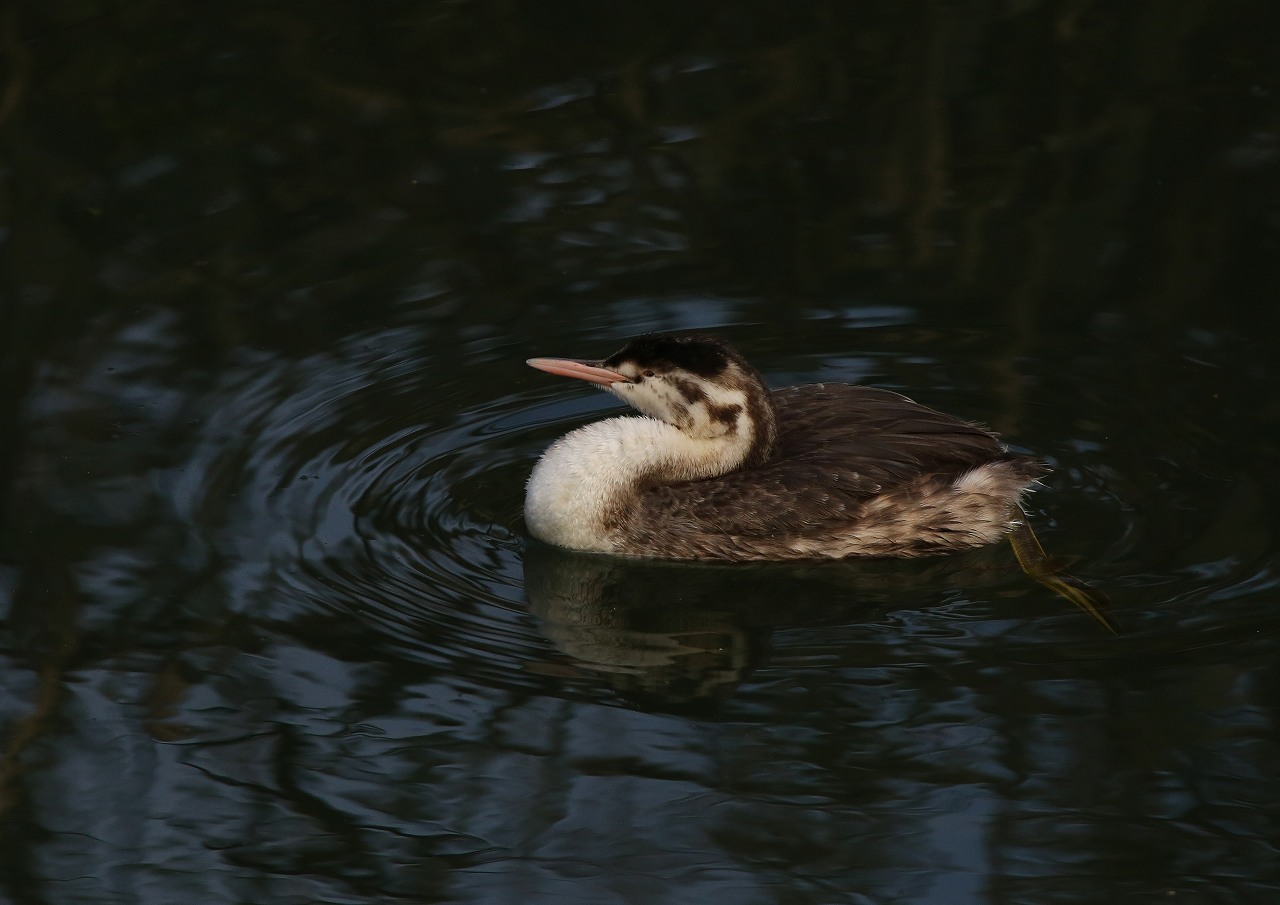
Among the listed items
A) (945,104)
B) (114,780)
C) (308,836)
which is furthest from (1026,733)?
(945,104)

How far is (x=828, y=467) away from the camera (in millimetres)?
8398

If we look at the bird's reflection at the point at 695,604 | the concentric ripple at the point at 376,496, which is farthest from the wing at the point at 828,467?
the concentric ripple at the point at 376,496

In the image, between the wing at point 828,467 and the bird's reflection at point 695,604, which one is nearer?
the bird's reflection at point 695,604

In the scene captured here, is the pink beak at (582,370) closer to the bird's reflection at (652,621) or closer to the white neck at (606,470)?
the white neck at (606,470)

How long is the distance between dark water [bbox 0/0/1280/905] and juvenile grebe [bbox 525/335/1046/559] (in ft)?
0.57

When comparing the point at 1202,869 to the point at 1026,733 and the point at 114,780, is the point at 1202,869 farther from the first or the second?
the point at 114,780

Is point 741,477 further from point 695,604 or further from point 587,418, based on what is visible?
point 587,418

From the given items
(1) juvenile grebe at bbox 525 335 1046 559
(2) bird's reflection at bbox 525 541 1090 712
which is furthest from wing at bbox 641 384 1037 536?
(2) bird's reflection at bbox 525 541 1090 712

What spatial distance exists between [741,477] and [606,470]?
57 centimetres

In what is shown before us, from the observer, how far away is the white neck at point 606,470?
27.5ft

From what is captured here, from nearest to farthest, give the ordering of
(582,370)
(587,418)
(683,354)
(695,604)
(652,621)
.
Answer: (652,621) < (695,604) < (683,354) < (582,370) < (587,418)

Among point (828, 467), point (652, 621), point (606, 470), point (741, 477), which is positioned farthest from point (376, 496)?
point (828, 467)

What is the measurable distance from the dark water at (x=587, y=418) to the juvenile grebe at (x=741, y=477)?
173 mm

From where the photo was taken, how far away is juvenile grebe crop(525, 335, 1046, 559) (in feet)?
27.3
